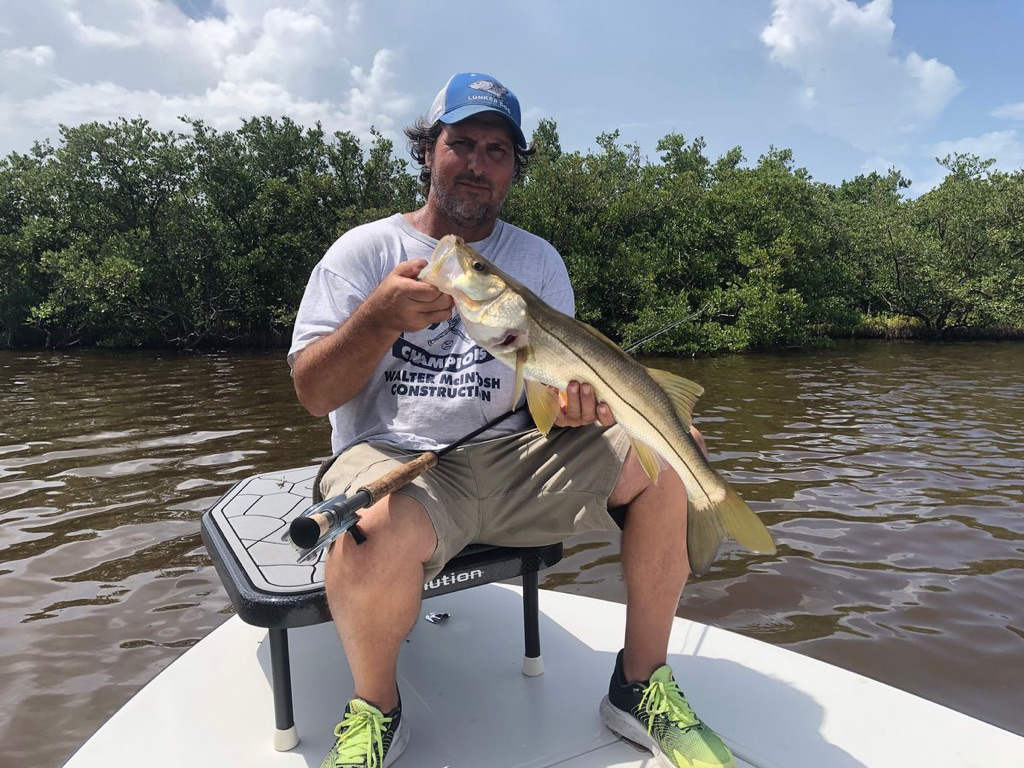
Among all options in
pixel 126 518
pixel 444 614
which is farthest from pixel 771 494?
pixel 126 518

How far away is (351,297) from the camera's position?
7.50 feet

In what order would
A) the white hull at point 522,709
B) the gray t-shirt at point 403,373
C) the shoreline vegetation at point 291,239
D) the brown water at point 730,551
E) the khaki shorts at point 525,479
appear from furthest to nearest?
1. the shoreline vegetation at point 291,239
2. the brown water at point 730,551
3. the gray t-shirt at point 403,373
4. the khaki shorts at point 525,479
5. the white hull at point 522,709

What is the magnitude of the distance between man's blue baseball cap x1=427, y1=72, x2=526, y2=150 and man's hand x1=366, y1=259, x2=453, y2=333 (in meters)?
0.96

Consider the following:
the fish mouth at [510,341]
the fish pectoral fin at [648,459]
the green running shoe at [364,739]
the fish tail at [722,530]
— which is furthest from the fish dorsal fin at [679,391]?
the green running shoe at [364,739]

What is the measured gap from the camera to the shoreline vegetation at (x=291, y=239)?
2556cm

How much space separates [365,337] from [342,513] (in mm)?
555

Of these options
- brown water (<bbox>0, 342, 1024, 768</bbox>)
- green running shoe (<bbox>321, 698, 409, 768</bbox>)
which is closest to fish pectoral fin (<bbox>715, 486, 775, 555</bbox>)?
green running shoe (<bbox>321, 698, 409, 768</bbox>)

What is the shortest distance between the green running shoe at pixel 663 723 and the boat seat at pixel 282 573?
46 cm

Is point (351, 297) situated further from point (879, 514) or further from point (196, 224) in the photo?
point (196, 224)

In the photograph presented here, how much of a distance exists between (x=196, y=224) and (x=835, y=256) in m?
29.8

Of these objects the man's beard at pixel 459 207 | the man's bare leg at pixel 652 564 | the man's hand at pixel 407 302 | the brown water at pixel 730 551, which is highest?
the man's beard at pixel 459 207

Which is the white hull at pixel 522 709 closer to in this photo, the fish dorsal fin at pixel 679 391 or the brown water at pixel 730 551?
the brown water at pixel 730 551

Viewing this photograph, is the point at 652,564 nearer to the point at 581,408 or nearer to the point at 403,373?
the point at 581,408

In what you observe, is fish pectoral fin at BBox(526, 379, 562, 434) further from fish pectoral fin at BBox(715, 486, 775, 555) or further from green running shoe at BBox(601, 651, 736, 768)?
green running shoe at BBox(601, 651, 736, 768)
